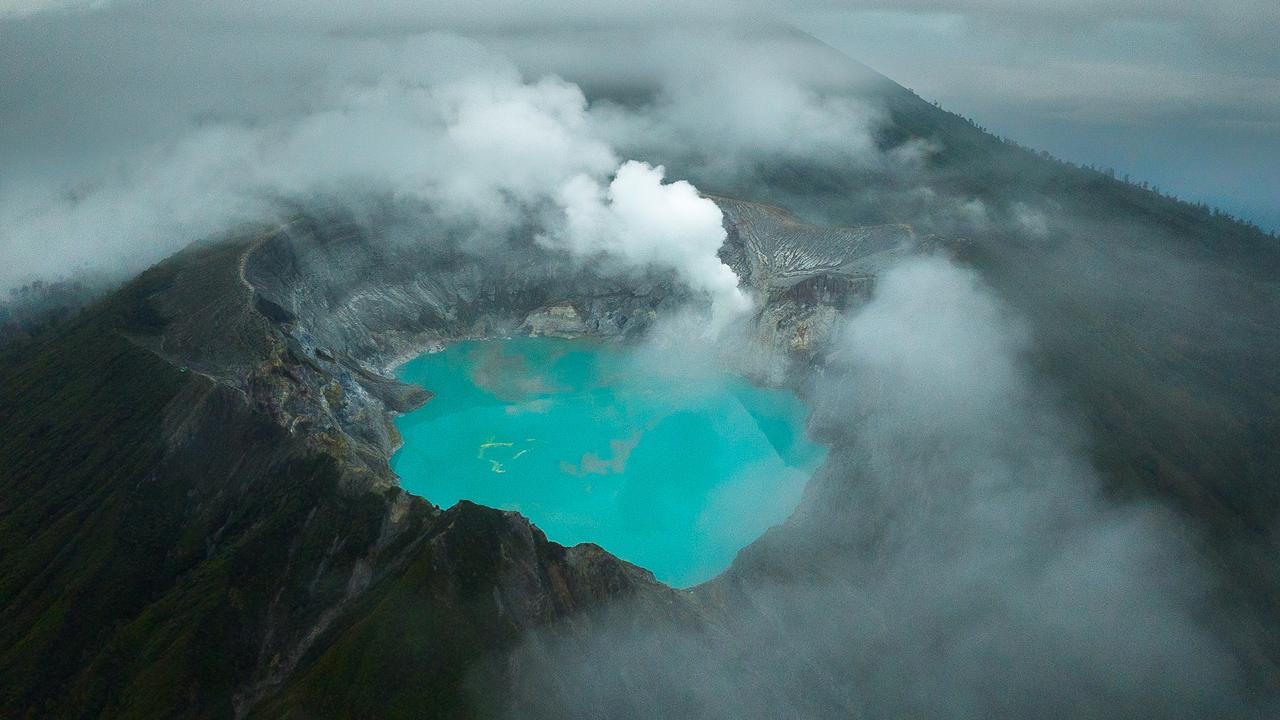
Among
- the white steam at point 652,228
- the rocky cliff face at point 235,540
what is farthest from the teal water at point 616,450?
the white steam at point 652,228

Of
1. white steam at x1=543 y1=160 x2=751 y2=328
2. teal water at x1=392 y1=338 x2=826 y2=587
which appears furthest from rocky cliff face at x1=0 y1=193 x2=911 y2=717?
white steam at x1=543 y1=160 x2=751 y2=328

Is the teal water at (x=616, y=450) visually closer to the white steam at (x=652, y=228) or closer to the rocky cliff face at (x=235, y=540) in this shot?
the rocky cliff face at (x=235, y=540)

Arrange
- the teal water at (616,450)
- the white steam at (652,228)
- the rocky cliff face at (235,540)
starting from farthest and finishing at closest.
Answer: the white steam at (652,228) → the teal water at (616,450) → the rocky cliff face at (235,540)

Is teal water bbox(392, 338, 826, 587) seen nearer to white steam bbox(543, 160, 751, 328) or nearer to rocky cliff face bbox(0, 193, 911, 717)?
rocky cliff face bbox(0, 193, 911, 717)

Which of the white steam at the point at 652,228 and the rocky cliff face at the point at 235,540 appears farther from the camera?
the white steam at the point at 652,228

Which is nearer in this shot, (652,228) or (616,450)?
(616,450)

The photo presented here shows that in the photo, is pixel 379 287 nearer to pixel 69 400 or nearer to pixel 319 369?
pixel 319 369

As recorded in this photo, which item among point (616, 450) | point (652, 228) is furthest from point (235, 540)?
point (652, 228)

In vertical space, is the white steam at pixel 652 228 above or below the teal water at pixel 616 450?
above

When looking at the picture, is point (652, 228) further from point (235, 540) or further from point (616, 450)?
point (235, 540)
